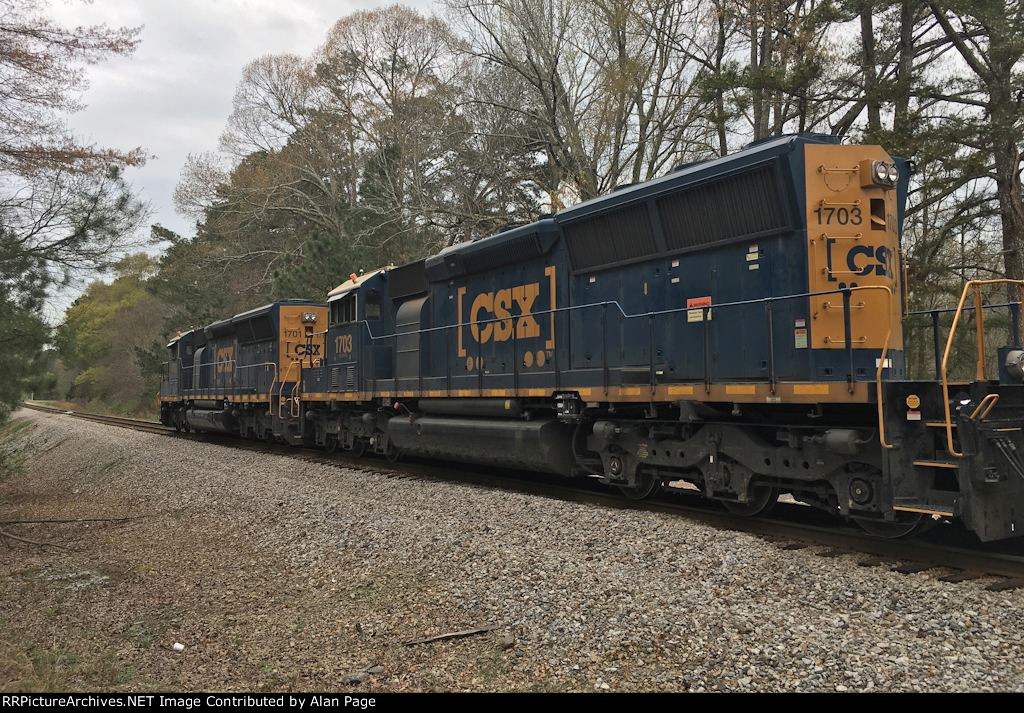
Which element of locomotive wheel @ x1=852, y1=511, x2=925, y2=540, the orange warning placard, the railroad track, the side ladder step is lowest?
the railroad track

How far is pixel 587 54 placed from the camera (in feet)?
71.7

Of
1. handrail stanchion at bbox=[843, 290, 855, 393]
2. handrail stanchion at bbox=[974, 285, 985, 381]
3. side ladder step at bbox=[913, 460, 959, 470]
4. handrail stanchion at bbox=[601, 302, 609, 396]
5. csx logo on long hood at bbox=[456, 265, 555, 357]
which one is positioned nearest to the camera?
side ladder step at bbox=[913, 460, 959, 470]

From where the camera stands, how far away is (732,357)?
24.7 ft

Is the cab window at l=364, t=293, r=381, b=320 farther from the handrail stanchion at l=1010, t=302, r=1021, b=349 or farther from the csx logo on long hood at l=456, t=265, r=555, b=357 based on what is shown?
the handrail stanchion at l=1010, t=302, r=1021, b=349

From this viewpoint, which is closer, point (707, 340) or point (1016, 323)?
point (1016, 323)

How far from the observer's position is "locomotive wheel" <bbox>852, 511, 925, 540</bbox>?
6.14 meters

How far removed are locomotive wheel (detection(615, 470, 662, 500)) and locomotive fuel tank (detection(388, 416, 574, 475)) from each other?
955mm

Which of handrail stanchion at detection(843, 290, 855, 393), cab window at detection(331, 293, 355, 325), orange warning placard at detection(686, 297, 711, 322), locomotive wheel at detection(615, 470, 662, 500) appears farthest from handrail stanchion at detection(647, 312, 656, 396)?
cab window at detection(331, 293, 355, 325)

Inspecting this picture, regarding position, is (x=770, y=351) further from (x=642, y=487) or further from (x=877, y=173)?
(x=642, y=487)

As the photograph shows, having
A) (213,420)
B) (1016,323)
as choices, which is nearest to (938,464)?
(1016,323)

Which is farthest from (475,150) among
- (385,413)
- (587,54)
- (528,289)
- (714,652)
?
(714,652)

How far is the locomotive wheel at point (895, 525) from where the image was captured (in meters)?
6.14

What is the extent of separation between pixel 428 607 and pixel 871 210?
543 centimetres

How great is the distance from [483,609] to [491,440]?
517 centimetres
